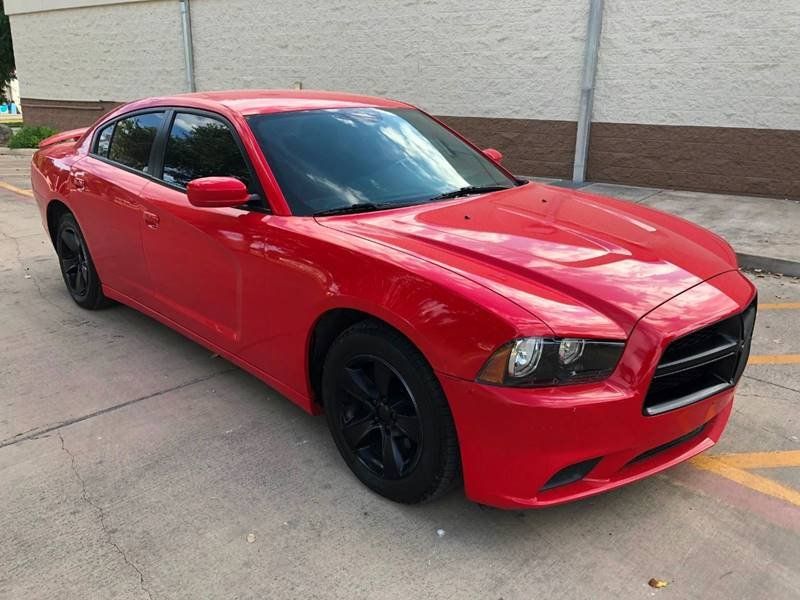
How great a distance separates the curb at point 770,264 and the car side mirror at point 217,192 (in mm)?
5210

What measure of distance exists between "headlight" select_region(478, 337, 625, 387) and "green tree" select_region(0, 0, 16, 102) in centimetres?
2869

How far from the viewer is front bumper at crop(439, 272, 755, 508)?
2.24 metres

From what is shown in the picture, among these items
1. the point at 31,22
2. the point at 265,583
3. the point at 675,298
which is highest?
the point at 31,22

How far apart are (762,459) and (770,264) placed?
3.72 m

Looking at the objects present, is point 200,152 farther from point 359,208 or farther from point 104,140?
point 104,140

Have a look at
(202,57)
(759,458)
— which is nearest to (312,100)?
(759,458)

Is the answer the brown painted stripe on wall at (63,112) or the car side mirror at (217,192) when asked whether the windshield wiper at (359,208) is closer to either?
the car side mirror at (217,192)

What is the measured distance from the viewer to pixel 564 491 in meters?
2.38

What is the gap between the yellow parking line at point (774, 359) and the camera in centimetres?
422

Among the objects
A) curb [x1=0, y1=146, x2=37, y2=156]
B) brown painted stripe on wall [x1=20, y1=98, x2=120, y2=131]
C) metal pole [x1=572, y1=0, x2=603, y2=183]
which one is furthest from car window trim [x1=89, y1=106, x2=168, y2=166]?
brown painted stripe on wall [x1=20, y1=98, x2=120, y2=131]

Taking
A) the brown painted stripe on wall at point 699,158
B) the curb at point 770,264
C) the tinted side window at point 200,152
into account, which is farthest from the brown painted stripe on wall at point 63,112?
the curb at point 770,264

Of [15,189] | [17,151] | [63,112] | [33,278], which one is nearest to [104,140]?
[33,278]

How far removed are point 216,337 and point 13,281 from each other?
343cm

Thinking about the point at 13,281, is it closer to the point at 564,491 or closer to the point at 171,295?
the point at 171,295
